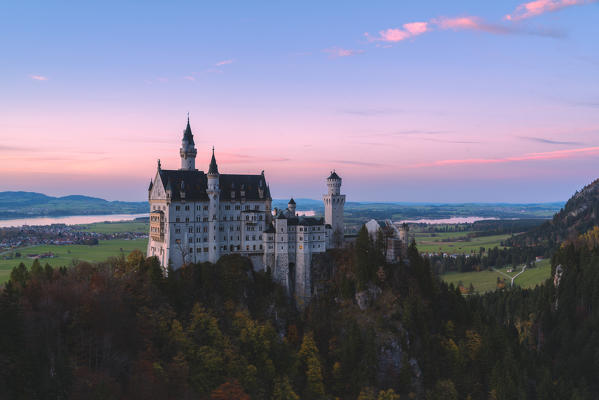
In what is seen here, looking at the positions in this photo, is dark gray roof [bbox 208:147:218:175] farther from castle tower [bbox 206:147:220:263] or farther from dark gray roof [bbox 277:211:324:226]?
dark gray roof [bbox 277:211:324:226]

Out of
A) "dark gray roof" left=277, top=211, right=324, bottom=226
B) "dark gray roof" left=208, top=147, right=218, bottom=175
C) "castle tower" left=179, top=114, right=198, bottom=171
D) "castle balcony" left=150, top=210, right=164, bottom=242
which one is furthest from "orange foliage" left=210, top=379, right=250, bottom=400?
"castle tower" left=179, top=114, right=198, bottom=171

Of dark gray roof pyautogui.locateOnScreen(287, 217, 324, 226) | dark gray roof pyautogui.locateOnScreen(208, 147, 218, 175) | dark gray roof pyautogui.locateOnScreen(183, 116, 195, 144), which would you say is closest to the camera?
dark gray roof pyautogui.locateOnScreen(208, 147, 218, 175)

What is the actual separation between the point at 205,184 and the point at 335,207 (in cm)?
2801

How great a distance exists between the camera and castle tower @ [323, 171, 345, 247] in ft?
342

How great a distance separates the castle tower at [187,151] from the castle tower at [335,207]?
29122 millimetres

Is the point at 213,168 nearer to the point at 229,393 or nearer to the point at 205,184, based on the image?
the point at 205,184

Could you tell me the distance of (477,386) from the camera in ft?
280

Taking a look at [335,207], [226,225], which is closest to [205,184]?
[226,225]

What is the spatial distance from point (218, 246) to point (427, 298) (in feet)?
138

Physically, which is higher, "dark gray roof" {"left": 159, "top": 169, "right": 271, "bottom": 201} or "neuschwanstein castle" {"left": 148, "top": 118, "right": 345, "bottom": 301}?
"dark gray roof" {"left": 159, "top": 169, "right": 271, "bottom": 201}

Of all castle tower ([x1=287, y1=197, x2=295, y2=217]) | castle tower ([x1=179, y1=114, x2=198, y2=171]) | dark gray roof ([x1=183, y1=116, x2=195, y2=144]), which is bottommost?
castle tower ([x1=287, y1=197, x2=295, y2=217])

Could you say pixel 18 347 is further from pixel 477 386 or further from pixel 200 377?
pixel 477 386

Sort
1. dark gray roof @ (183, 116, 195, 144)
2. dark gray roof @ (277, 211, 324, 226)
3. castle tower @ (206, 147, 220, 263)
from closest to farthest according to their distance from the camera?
castle tower @ (206, 147, 220, 263)
dark gray roof @ (277, 211, 324, 226)
dark gray roof @ (183, 116, 195, 144)

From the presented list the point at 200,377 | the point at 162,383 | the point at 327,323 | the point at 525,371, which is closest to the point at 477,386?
the point at 525,371
